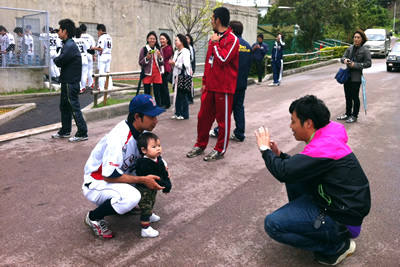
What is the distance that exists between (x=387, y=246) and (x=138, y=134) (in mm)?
2414

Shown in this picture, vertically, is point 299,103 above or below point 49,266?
above

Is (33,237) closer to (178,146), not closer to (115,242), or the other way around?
(115,242)

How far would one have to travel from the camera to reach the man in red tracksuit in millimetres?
5836

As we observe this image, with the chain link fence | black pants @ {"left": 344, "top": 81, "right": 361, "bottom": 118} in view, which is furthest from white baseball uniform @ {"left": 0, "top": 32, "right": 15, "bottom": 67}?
black pants @ {"left": 344, "top": 81, "right": 361, "bottom": 118}

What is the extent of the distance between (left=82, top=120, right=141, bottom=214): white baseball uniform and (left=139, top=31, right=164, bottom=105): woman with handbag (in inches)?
227

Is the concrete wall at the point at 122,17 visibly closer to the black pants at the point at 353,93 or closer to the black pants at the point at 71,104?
the black pants at the point at 71,104

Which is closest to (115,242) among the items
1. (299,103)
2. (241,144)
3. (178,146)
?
(299,103)

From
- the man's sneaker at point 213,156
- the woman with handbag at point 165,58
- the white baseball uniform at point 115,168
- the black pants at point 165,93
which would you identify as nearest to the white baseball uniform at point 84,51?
the woman with handbag at point 165,58

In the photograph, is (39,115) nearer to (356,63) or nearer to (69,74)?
(69,74)

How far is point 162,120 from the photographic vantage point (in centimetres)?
908

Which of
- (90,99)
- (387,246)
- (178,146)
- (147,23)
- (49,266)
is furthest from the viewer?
(147,23)

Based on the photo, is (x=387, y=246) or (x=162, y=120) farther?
(x=162, y=120)

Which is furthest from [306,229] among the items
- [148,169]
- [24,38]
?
[24,38]

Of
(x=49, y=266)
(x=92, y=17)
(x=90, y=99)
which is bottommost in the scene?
(x=49, y=266)
